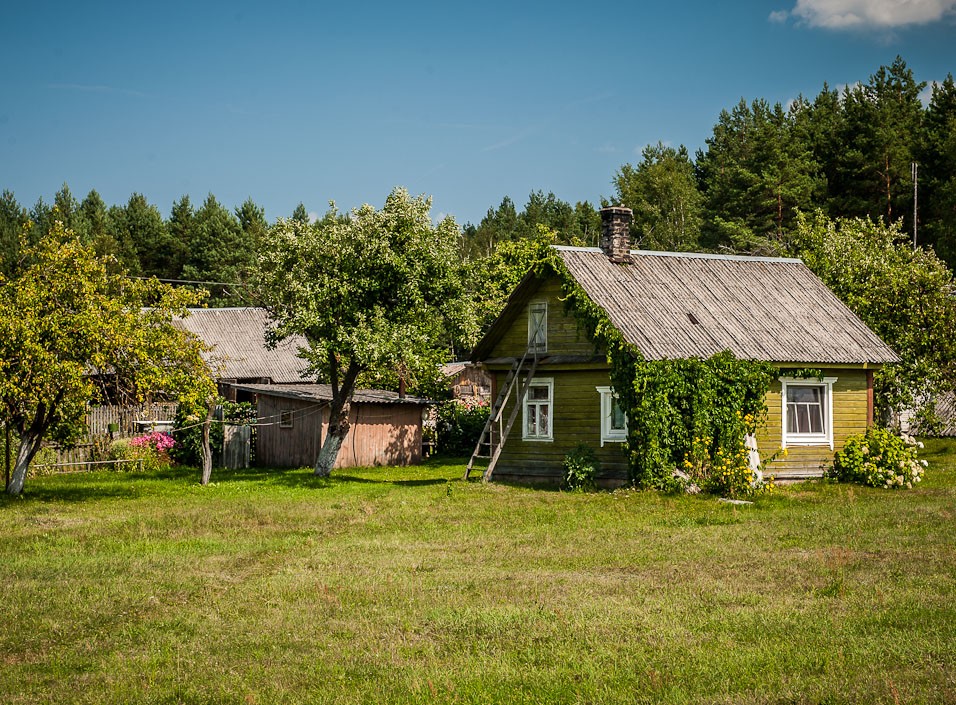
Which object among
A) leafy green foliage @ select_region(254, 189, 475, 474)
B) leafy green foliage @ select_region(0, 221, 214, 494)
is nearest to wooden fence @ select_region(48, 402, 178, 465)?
leafy green foliage @ select_region(254, 189, 475, 474)

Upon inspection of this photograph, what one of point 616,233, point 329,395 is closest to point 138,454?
point 329,395

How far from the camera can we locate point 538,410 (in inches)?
1196

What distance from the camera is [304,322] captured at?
29.9m

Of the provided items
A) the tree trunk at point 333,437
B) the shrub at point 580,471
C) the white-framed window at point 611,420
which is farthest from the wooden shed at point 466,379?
the shrub at point 580,471

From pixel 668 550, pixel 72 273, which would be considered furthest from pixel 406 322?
pixel 668 550

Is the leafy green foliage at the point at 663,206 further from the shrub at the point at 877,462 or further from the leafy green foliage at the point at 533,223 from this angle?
the shrub at the point at 877,462

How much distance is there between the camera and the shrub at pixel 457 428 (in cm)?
4159

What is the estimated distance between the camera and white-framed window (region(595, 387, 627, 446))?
28516 mm

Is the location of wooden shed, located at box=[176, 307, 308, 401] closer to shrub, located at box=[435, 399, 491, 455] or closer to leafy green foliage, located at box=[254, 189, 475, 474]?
shrub, located at box=[435, 399, 491, 455]

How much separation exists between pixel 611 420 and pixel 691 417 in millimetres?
2860

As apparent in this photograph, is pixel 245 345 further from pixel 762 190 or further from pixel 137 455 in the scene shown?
pixel 762 190

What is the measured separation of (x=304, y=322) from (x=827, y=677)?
21940 mm

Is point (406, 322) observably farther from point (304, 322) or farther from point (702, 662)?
point (702, 662)

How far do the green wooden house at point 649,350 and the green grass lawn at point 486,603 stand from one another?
5241 mm
